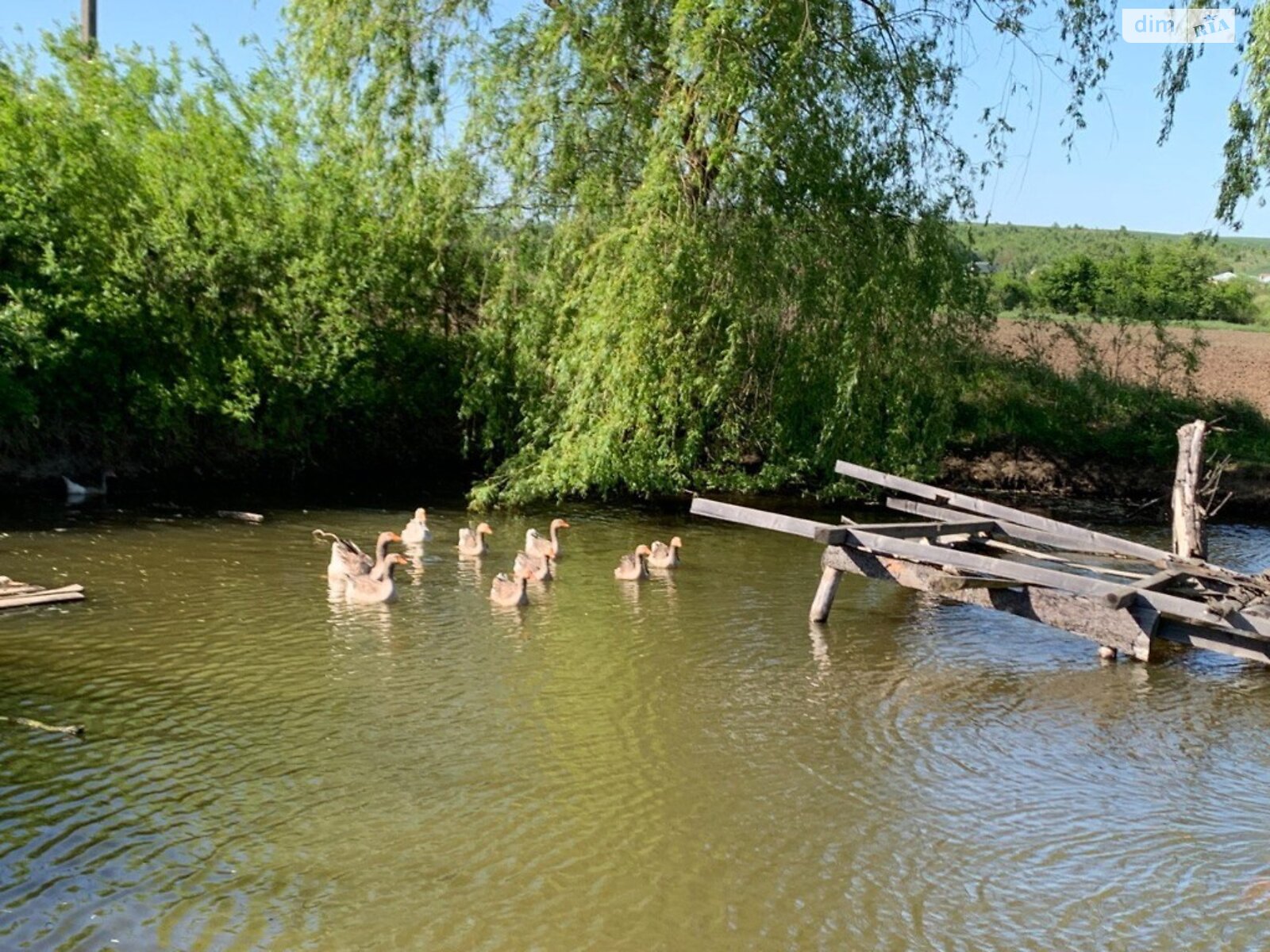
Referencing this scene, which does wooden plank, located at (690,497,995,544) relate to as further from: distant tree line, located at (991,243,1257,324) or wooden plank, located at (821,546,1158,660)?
distant tree line, located at (991,243,1257,324)

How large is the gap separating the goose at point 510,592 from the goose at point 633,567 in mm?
1678

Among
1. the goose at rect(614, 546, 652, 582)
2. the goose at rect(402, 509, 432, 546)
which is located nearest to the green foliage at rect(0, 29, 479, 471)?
the goose at rect(402, 509, 432, 546)

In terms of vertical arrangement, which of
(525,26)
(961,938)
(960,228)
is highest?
(525,26)

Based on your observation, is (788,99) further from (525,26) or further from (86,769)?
(86,769)

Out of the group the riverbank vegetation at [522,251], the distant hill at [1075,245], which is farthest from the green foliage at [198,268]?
the distant hill at [1075,245]

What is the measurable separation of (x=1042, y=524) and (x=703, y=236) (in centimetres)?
600

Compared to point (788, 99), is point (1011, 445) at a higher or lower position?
lower

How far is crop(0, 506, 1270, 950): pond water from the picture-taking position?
6.50m

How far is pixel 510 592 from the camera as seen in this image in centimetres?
1318

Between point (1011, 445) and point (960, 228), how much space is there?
5.45 metres

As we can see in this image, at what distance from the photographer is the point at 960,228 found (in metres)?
20.1

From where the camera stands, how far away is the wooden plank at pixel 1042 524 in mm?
12969

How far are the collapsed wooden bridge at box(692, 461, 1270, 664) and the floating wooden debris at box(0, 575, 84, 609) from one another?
611 cm

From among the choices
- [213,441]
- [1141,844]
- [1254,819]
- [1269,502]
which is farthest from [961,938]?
[1269,502]
